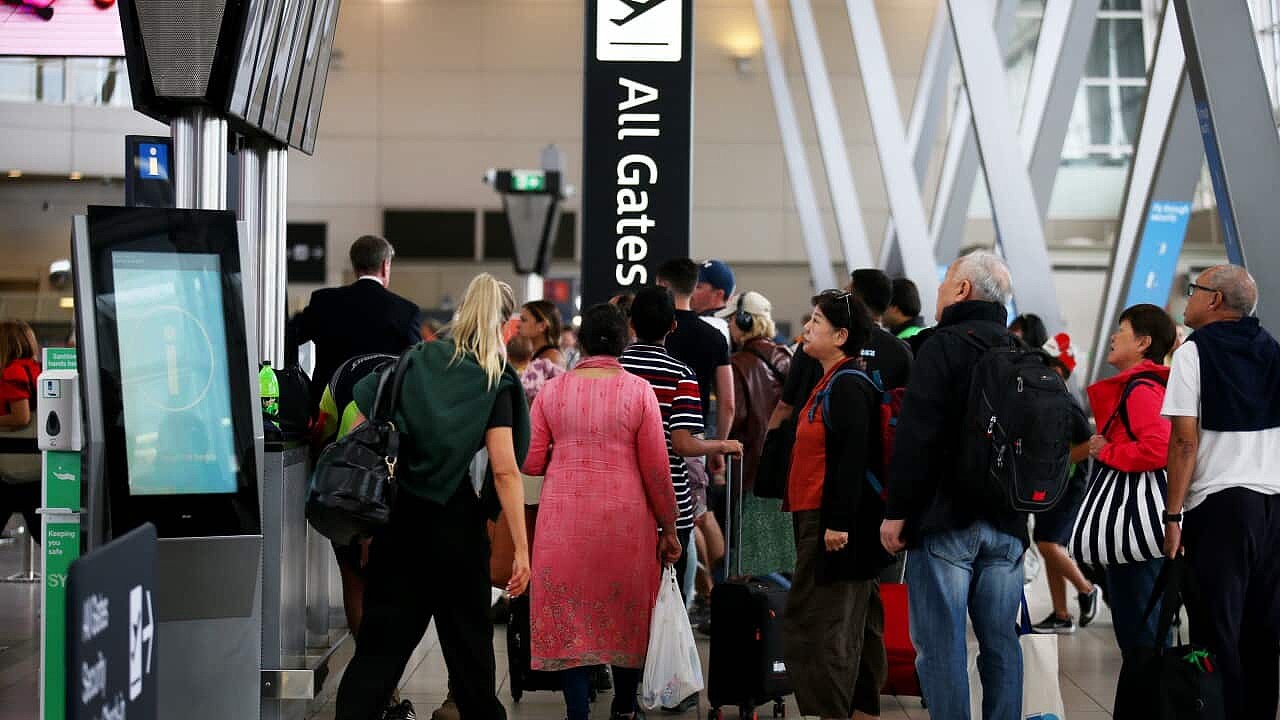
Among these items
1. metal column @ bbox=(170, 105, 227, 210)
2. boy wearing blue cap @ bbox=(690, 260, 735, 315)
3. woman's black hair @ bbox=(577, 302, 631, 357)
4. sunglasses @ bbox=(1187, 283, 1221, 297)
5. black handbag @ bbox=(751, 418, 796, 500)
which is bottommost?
black handbag @ bbox=(751, 418, 796, 500)

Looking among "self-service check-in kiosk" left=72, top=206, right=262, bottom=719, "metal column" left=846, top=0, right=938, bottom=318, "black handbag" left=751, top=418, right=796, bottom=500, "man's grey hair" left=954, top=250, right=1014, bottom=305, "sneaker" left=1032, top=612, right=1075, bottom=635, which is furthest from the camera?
"metal column" left=846, top=0, right=938, bottom=318

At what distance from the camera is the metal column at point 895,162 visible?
1290 cm

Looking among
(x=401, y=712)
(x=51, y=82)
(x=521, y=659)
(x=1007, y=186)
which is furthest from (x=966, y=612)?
(x=51, y=82)

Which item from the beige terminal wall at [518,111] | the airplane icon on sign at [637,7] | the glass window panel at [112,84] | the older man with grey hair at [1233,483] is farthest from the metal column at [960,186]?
the older man with grey hair at [1233,483]

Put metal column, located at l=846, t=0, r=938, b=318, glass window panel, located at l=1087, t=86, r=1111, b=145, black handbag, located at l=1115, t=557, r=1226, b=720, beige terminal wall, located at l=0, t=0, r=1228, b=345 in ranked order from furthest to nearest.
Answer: beige terminal wall, located at l=0, t=0, r=1228, b=345 < glass window panel, located at l=1087, t=86, r=1111, b=145 < metal column, located at l=846, t=0, r=938, b=318 < black handbag, located at l=1115, t=557, r=1226, b=720

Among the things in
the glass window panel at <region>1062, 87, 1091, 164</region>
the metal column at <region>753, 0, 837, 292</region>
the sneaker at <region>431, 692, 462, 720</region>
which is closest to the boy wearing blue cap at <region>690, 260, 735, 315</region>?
the sneaker at <region>431, 692, 462, 720</region>

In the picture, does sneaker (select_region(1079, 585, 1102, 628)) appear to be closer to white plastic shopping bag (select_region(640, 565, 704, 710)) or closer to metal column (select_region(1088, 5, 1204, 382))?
white plastic shopping bag (select_region(640, 565, 704, 710))

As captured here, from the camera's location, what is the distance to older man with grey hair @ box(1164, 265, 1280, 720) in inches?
172

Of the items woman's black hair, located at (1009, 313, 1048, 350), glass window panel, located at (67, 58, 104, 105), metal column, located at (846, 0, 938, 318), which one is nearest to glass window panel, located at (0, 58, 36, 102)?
glass window panel, located at (67, 58, 104, 105)

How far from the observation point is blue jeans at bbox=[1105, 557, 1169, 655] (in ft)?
16.3

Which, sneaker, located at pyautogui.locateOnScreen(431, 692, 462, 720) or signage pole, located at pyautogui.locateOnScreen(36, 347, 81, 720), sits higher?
signage pole, located at pyautogui.locateOnScreen(36, 347, 81, 720)

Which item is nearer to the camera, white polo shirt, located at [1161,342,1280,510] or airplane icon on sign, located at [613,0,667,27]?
white polo shirt, located at [1161,342,1280,510]

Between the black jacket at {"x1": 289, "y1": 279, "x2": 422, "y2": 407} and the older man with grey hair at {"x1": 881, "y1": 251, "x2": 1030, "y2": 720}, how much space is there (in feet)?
7.49

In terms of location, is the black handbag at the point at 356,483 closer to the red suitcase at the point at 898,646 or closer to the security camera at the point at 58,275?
the red suitcase at the point at 898,646
